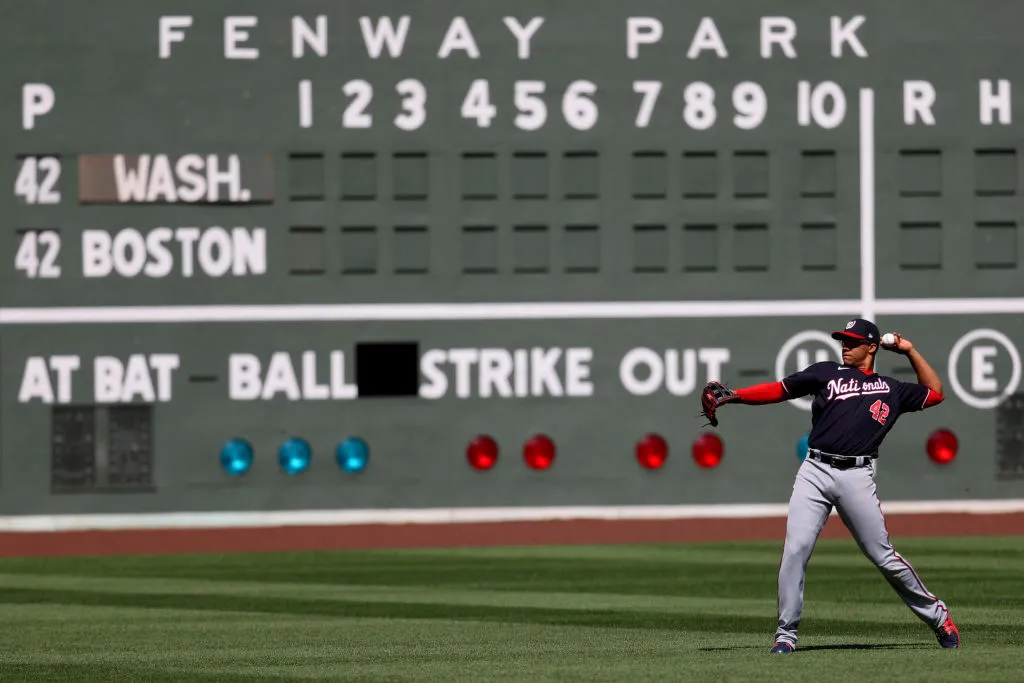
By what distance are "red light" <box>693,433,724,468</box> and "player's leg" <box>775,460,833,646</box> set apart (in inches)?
356

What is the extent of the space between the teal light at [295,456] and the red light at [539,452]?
2079mm

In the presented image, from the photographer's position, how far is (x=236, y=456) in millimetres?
19938

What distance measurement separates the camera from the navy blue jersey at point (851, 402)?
1111 cm

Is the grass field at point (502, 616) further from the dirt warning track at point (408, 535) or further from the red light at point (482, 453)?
the red light at point (482, 453)

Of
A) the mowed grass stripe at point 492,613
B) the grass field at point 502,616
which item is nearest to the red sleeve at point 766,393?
the grass field at point 502,616

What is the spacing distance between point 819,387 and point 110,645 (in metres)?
4.52

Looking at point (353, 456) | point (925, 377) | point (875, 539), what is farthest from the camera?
point (353, 456)

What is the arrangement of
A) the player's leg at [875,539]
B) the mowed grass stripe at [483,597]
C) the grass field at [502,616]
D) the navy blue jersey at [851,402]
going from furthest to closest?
1. the mowed grass stripe at [483,597]
2. the navy blue jersey at [851,402]
3. the player's leg at [875,539]
4. the grass field at [502,616]

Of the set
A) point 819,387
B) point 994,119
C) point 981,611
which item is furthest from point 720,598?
point 994,119

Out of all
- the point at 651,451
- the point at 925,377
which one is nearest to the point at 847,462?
the point at 925,377

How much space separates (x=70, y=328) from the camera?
20.0 metres

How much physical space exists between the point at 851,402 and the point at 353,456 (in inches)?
370

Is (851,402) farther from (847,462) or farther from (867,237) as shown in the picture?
(867,237)

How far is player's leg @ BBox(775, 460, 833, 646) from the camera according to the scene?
36.1ft
